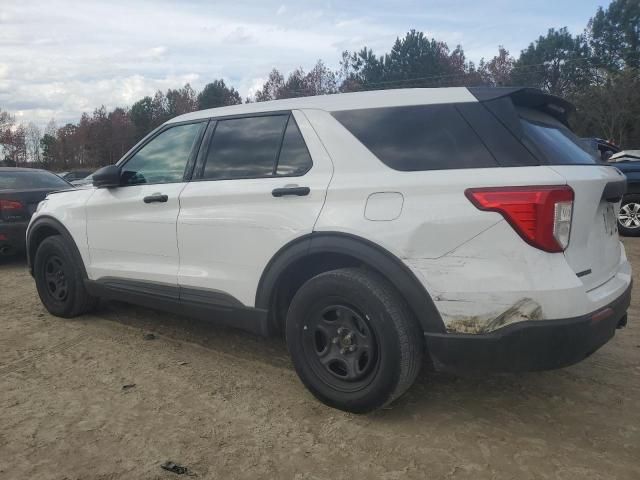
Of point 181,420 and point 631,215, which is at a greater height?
point 631,215

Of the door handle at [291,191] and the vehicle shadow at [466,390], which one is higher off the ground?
the door handle at [291,191]

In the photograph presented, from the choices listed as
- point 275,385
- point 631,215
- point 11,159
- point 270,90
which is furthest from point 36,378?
point 11,159

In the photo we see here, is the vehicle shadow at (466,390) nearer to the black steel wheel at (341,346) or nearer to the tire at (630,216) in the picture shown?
the black steel wheel at (341,346)

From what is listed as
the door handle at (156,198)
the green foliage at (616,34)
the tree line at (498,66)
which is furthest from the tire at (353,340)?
the green foliage at (616,34)

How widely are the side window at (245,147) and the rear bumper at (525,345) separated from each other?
1.52m

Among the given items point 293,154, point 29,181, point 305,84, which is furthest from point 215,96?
point 293,154

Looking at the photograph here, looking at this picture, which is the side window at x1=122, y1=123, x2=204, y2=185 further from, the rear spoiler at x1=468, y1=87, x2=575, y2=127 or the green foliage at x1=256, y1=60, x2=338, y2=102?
the green foliage at x1=256, y1=60, x2=338, y2=102

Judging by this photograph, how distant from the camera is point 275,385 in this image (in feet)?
11.3

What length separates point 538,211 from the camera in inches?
96.5

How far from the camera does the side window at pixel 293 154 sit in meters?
3.20

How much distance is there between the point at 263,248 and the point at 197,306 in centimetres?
76

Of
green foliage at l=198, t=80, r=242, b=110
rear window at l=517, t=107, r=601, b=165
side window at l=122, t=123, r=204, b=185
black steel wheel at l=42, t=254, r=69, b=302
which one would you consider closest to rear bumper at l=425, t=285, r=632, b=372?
rear window at l=517, t=107, r=601, b=165

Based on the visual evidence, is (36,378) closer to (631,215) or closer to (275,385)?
(275,385)

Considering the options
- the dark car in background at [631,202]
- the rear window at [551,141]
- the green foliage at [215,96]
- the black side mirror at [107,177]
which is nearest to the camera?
the rear window at [551,141]
